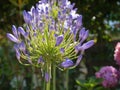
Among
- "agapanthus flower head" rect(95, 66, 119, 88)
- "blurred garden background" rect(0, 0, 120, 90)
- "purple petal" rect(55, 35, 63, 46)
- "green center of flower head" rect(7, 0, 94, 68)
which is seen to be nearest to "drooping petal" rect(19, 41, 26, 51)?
"green center of flower head" rect(7, 0, 94, 68)

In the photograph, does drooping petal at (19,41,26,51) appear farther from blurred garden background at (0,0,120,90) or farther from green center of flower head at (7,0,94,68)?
blurred garden background at (0,0,120,90)

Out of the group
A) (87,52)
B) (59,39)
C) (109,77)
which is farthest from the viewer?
(87,52)

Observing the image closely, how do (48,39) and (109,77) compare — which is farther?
(109,77)

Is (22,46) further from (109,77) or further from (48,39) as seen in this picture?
(109,77)

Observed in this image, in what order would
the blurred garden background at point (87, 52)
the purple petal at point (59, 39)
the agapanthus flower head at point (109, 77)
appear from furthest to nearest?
the blurred garden background at point (87, 52) → the agapanthus flower head at point (109, 77) → the purple petal at point (59, 39)

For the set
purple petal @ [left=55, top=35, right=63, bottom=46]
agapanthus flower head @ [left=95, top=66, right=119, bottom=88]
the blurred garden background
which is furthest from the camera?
the blurred garden background

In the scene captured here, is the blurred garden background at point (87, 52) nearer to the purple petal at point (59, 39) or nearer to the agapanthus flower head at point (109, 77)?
the agapanthus flower head at point (109, 77)

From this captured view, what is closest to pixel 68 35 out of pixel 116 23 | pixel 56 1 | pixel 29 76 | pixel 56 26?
pixel 56 26

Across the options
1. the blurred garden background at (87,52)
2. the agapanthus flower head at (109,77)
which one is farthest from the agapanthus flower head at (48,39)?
the blurred garden background at (87,52)

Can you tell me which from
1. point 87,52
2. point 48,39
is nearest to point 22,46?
point 48,39
